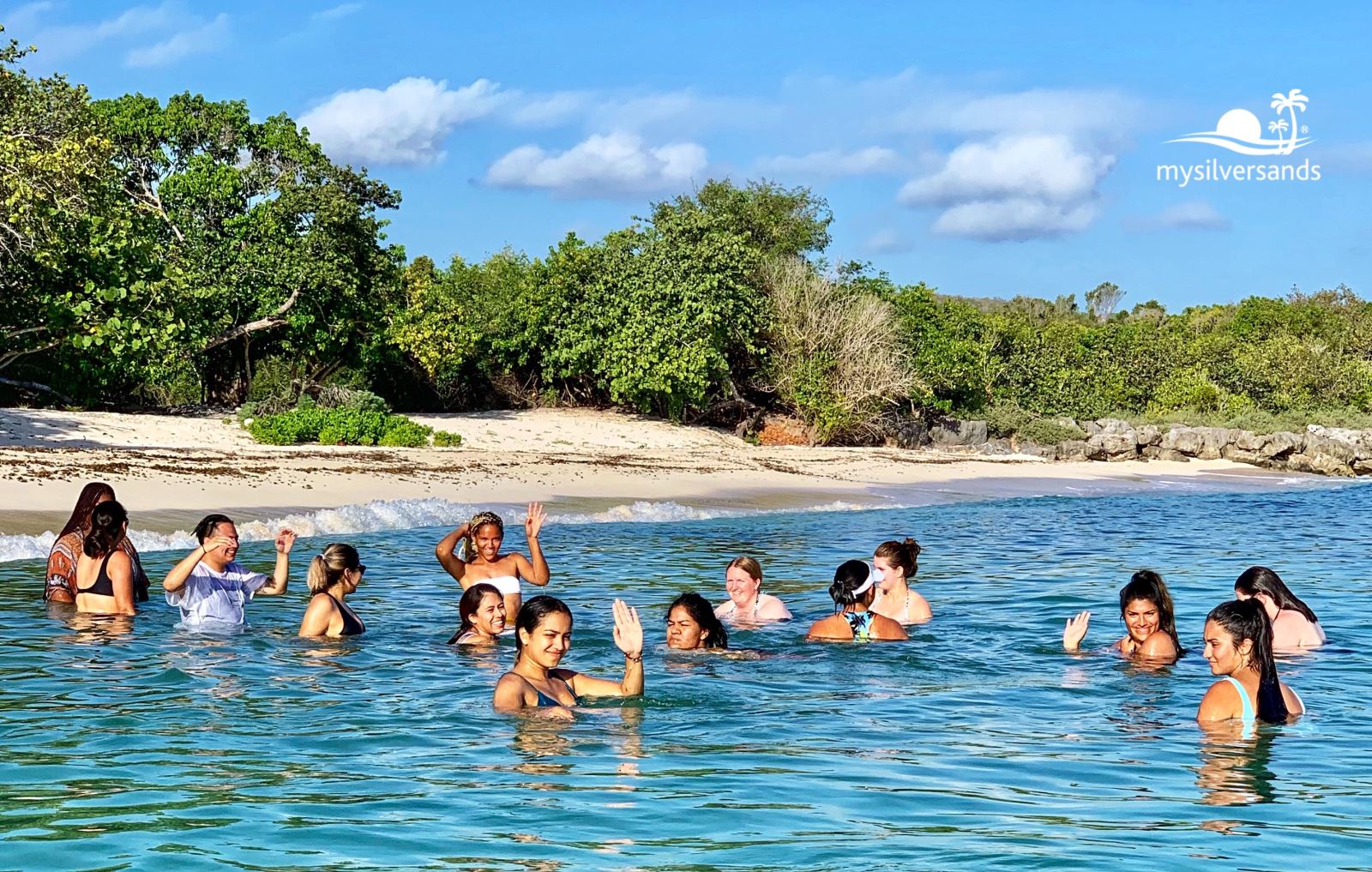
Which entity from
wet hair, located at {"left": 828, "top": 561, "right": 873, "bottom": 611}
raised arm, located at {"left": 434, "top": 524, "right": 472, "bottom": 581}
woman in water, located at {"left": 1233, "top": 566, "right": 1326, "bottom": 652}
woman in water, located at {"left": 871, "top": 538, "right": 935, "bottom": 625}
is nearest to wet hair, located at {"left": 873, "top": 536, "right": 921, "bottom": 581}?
woman in water, located at {"left": 871, "top": 538, "right": 935, "bottom": 625}

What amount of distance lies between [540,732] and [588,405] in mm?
37639

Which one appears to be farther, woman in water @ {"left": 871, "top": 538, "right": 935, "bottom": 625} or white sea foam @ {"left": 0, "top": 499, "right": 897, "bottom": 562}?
white sea foam @ {"left": 0, "top": 499, "right": 897, "bottom": 562}

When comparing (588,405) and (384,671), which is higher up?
(588,405)

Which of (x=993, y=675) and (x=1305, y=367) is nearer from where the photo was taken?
(x=993, y=675)

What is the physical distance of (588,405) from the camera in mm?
46406

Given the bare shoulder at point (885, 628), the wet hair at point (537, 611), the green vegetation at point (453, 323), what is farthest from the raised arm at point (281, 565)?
the green vegetation at point (453, 323)

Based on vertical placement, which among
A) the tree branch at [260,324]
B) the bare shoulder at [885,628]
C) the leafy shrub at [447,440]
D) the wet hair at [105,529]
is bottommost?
the bare shoulder at [885,628]

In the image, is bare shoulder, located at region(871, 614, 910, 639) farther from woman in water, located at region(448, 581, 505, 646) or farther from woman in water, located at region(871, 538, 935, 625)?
woman in water, located at region(448, 581, 505, 646)

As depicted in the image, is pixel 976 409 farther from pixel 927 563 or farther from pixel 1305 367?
pixel 927 563

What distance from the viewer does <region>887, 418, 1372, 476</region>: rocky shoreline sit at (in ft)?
149

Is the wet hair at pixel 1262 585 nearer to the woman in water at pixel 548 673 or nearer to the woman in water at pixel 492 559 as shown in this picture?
the woman in water at pixel 548 673

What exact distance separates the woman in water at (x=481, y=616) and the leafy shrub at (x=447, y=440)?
857 inches

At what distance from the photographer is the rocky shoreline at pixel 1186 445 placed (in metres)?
45.5

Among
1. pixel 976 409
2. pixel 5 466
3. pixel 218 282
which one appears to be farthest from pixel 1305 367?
pixel 5 466
